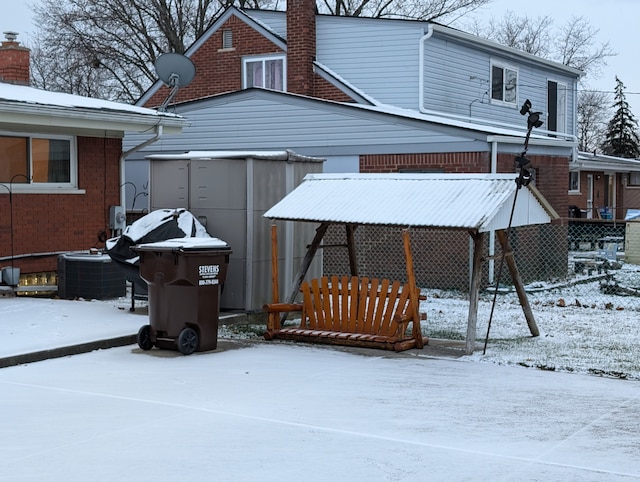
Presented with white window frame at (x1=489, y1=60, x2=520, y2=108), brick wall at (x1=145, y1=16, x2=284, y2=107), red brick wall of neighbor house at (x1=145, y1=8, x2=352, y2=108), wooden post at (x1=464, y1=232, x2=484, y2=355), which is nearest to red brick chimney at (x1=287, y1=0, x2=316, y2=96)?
red brick wall of neighbor house at (x1=145, y1=8, x2=352, y2=108)

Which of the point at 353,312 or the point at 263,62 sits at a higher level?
the point at 263,62

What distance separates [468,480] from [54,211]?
37.1 ft

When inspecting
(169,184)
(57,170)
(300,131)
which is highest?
(300,131)

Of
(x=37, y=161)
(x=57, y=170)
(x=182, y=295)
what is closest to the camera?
(x=182, y=295)

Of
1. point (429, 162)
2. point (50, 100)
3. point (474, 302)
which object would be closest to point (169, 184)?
point (50, 100)

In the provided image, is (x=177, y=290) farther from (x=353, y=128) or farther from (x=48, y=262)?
(x=353, y=128)

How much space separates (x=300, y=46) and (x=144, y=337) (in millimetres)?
13803

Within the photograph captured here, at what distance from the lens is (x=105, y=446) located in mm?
7090

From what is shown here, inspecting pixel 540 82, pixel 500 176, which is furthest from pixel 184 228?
pixel 540 82

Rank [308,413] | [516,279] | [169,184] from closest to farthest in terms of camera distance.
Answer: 1. [308,413]
2. [516,279]
3. [169,184]

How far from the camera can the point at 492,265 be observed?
18609 millimetres

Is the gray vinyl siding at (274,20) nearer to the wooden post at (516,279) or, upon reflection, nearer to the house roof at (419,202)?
the house roof at (419,202)

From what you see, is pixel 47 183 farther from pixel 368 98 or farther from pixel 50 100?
pixel 368 98

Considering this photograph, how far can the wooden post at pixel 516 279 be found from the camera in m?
11.7
